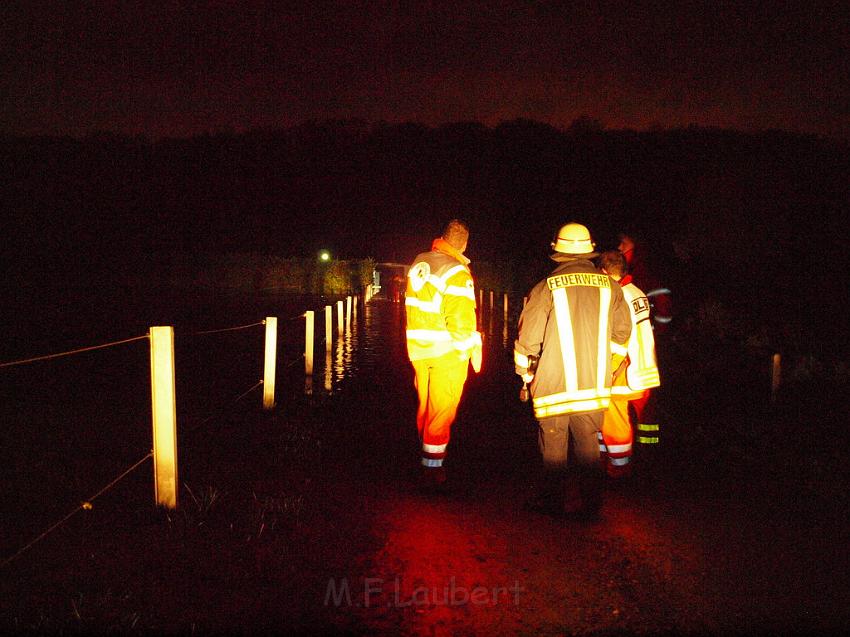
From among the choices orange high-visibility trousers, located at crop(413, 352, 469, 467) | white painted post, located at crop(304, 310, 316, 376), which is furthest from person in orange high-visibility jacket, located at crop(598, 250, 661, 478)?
white painted post, located at crop(304, 310, 316, 376)

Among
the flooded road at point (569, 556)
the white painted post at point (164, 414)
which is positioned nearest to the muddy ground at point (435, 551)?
the flooded road at point (569, 556)

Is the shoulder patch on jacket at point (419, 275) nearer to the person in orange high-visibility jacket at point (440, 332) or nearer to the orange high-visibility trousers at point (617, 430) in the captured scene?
the person in orange high-visibility jacket at point (440, 332)

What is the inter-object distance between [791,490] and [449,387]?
3.05m

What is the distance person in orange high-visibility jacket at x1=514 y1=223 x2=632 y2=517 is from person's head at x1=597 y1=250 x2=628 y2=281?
61cm

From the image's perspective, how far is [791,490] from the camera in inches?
239

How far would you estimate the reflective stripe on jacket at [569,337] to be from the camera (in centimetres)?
512

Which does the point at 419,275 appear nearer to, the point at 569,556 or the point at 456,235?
the point at 456,235

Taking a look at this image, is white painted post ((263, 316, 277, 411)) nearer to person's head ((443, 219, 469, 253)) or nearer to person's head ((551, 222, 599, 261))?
person's head ((443, 219, 469, 253))

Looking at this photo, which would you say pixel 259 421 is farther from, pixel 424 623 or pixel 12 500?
pixel 424 623

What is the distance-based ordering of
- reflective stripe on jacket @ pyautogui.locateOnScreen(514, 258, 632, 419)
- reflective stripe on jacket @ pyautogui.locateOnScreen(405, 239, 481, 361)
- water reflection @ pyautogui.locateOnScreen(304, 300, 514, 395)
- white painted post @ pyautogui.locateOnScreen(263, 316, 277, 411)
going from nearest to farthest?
1. reflective stripe on jacket @ pyautogui.locateOnScreen(514, 258, 632, 419)
2. reflective stripe on jacket @ pyautogui.locateOnScreen(405, 239, 481, 361)
3. white painted post @ pyautogui.locateOnScreen(263, 316, 277, 411)
4. water reflection @ pyautogui.locateOnScreen(304, 300, 514, 395)

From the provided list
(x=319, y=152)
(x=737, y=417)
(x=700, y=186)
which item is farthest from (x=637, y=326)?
(x=319, y=152)

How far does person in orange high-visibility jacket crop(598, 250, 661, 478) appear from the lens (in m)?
5.91

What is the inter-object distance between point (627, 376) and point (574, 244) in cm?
138

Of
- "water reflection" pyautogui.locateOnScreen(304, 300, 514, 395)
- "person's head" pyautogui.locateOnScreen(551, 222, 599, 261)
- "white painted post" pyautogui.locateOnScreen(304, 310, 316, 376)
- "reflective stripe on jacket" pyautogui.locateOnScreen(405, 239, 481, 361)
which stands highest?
"person's head" pyautogui.locateOnScreen(551, 222, 599, 261)
